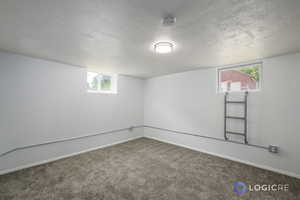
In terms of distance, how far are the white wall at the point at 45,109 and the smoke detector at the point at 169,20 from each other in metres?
2.96

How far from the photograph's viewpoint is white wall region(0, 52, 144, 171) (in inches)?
97.9

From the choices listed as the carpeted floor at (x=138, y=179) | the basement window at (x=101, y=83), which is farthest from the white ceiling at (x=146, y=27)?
the carpeted floor at (x=138, y=179)

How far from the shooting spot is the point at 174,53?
251cm

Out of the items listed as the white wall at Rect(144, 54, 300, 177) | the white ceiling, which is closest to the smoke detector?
the white ceiling

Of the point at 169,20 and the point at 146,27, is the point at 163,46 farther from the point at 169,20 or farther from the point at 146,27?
the point at 169,20

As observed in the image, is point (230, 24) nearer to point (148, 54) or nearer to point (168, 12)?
point (168, 12)

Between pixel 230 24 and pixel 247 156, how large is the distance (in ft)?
9.72

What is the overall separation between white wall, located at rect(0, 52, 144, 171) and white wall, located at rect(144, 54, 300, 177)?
2132mm

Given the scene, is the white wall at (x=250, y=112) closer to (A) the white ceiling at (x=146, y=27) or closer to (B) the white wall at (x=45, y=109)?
(A) the white ceiling at (x=146, y=27)

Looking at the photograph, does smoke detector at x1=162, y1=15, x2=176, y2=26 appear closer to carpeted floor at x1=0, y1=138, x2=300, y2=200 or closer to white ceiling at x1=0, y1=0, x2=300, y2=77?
white ceiling at x1=0, y1=0, x2=300, y2=77

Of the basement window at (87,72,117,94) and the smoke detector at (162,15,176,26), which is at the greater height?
the smoke detector at (162,15,176,26)

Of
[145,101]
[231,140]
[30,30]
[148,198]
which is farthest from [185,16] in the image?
[145,101]

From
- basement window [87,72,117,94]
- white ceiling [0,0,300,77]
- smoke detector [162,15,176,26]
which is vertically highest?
white ceiling [0,0,300,77]

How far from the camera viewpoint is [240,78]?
315 centimetres
